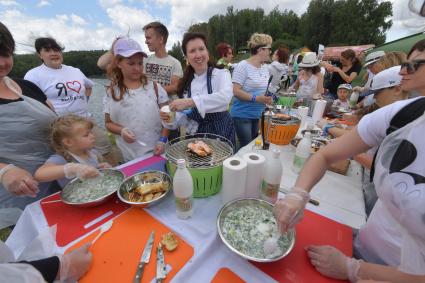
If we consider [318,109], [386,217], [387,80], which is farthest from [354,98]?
[386,217]

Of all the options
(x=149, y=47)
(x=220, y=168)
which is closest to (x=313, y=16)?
(x=149, y=47)

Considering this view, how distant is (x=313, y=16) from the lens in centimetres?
2530

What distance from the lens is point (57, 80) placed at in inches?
113

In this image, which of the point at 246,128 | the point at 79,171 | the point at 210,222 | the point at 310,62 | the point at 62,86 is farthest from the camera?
the point at 310,62

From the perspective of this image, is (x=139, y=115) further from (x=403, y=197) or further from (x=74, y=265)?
(x=403, y=197)

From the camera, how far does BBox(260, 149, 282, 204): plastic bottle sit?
1.07 metres

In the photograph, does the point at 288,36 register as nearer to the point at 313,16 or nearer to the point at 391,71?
the point at 313,16

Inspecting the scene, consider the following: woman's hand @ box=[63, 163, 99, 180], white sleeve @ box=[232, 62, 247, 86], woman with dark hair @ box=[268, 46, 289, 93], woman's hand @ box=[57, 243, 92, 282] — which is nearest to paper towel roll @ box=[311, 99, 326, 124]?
white sleeve @ box=[232, 62, 247, 86]

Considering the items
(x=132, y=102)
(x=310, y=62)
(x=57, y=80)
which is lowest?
(x=132, y=102)

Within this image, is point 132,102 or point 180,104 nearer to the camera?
point 180,104

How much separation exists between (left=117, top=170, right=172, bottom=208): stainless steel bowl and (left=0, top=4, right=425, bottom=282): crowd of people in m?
0.20

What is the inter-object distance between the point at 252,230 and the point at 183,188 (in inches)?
16.0

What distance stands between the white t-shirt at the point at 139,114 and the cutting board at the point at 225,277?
1.42m

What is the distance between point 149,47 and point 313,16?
99.6 feet
